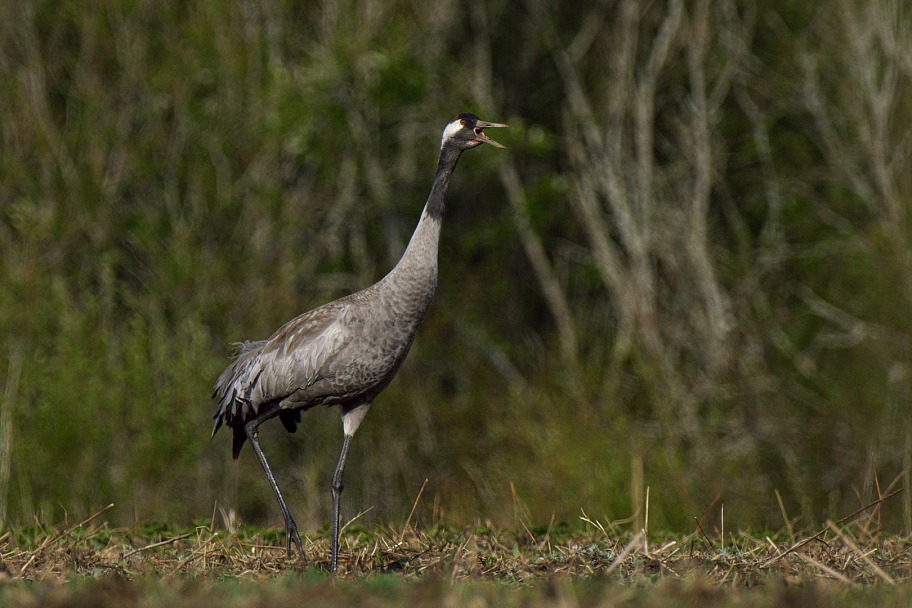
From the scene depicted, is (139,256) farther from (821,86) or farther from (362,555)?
(362,555)

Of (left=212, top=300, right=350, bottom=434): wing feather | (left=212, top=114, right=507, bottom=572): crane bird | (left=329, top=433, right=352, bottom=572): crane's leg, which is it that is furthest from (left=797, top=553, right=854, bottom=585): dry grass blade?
(left=212, top=300, right=350, bottom=434): wing feather

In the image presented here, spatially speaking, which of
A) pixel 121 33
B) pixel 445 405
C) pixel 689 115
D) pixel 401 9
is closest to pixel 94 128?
pixel 121 33

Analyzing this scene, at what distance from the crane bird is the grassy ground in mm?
730

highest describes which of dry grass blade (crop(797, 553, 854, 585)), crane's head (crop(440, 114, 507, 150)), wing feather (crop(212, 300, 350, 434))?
crane's head (crop(440, 114, 507, 150))

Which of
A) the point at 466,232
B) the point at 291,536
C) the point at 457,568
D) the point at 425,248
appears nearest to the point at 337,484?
the point at 291,536

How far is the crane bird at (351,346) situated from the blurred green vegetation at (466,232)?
6.74 meters

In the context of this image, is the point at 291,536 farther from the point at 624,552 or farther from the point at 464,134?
the point at 464,134

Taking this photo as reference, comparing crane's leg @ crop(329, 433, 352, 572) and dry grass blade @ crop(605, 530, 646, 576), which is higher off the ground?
dry grass blade @ crop(605, 530, 646, 576)

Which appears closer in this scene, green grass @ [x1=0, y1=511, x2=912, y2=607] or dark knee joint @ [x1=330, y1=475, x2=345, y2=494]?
green grass @ [x1=0, y1=511, x2=912, y2=607]

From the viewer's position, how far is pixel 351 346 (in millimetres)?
7301

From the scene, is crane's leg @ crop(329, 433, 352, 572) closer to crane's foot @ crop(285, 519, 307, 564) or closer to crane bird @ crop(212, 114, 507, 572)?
crane bird @ crop(212, 114, 507, 572)

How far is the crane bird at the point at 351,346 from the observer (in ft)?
24.0

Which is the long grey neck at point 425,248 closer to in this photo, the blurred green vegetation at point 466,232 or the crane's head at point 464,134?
the crane's head at point 464,134

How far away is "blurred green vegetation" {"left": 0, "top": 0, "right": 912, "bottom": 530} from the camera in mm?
15289
